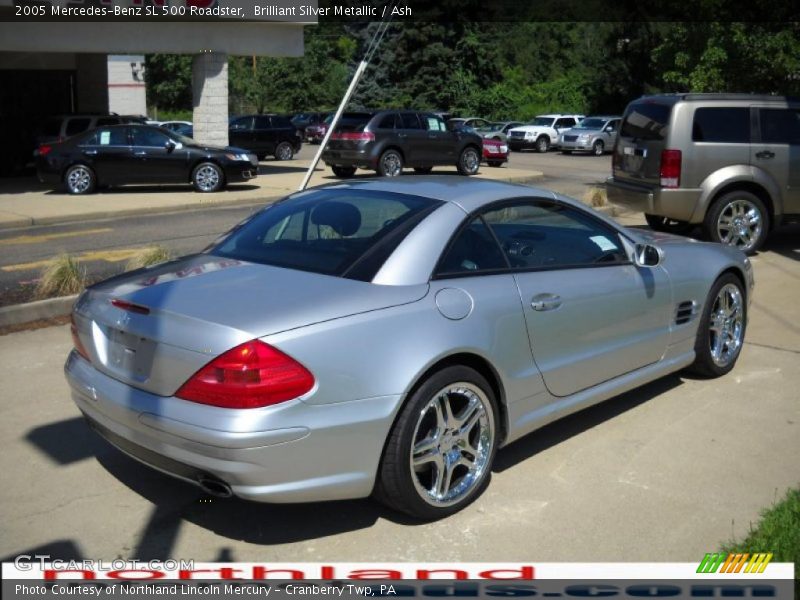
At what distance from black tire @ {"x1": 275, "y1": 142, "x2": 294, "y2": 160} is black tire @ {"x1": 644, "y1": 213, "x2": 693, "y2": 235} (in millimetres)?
19908

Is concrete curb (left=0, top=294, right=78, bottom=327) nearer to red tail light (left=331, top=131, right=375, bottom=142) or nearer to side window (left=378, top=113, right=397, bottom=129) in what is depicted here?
red tail light (left=331, top=131, right=375, bottom=142)

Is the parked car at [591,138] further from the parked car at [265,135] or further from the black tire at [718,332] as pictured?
the black tire at [718,332]

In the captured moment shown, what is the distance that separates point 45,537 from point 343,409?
1527mm

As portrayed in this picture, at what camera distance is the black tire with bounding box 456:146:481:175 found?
2569 cm

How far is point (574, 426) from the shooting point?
5766 millimetres

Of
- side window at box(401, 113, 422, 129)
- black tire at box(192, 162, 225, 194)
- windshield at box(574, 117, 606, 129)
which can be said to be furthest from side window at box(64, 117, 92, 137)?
windshield at box(574, 117, 606, 129)

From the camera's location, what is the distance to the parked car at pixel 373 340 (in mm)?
Result: 3873

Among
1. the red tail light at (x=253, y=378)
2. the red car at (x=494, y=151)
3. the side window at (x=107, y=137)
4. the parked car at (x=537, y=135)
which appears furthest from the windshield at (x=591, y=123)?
the red tail light at (x=253, y=378)

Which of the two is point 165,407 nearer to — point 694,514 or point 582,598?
point 582,598

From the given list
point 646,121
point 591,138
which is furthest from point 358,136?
point 591,138

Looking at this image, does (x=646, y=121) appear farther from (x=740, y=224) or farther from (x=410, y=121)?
(x=410, y=121)

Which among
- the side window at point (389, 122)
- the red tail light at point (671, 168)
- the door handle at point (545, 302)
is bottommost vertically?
the door handle at point (545, 302)

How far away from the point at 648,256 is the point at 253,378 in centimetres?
281

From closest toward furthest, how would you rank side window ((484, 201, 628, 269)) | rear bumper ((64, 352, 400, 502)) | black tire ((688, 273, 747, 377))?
rear bumper ((64, 352, 400, 502)) < side window ((484, 201, 628, 269)) < black tire ((688, 273, 747, 377))
